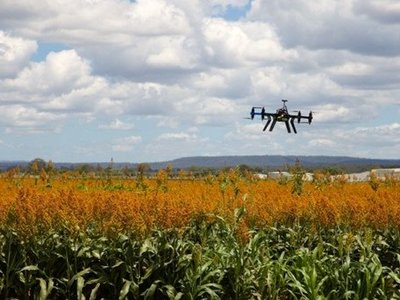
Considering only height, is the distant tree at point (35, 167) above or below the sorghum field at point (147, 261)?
above

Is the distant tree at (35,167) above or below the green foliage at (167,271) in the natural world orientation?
above

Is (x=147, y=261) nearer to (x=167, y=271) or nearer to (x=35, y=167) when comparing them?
(x=167, y=271)

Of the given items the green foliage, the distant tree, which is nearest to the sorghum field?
the green foliage

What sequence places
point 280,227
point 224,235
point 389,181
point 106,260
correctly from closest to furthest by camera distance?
point 106,260 < point 224,235 < point 280,227 < point 389,181

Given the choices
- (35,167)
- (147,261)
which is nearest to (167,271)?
(147,261)

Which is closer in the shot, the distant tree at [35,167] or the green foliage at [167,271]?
the green foliage at [167,271]

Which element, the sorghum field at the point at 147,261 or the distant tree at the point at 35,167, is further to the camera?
the distant tree at the point at 35,167

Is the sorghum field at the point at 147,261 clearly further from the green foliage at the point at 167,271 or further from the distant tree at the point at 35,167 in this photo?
the distant tree at the point at 35,167

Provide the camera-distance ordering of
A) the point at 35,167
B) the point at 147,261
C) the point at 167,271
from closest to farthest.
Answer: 1. the point at 167,271
2. the point at 147,261
3. the point at 35,167

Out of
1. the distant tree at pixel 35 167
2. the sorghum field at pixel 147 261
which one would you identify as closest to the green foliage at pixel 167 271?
the sorghum field at pixel 147 261

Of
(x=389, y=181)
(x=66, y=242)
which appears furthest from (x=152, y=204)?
(x=389, y=181)

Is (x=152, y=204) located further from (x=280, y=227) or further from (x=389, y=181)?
(x=389, y=181)
